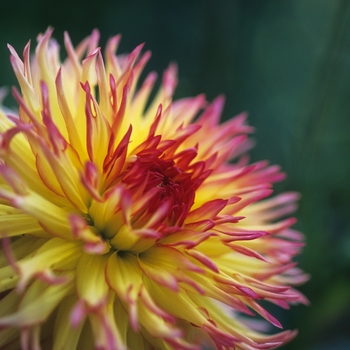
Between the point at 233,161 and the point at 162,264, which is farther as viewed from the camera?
the point at 233,161

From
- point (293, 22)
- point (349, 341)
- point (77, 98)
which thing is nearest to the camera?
point (77, 98)

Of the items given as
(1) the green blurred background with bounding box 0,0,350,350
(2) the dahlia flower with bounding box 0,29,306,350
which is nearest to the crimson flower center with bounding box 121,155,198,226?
(2) the dahlia flower with bounding box 0,29,306,350

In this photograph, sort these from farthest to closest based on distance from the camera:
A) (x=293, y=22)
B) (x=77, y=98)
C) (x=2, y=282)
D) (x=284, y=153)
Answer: (x=293, y=22), (x=284, y=153), (x=77, y=98), (x=2, y=282)

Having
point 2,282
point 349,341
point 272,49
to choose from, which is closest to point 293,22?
point 272,49

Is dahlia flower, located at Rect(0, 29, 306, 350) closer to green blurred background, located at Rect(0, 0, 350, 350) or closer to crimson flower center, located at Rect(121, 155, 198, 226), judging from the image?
crimson flower center, located at Rect(121, 155, 198, 226)

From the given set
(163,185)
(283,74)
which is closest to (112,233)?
(163,185)

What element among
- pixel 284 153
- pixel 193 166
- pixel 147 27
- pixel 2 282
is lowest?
pixel 2 282

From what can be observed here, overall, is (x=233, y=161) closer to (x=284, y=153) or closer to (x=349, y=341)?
(x=284, y=153)
